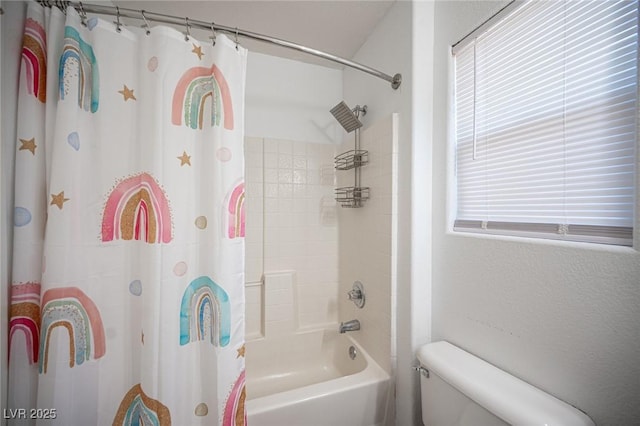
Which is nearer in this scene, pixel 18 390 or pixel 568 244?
pixel 568 244

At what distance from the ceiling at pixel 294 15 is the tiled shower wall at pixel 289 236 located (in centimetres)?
67

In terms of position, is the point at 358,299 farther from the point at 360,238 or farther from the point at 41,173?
the point at 41,173

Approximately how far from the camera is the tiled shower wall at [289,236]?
1673 millimetres

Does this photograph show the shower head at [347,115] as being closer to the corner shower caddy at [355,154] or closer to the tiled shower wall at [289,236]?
the corner shower caddy at [355,154]

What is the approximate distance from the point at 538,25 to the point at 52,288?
5.87 ft

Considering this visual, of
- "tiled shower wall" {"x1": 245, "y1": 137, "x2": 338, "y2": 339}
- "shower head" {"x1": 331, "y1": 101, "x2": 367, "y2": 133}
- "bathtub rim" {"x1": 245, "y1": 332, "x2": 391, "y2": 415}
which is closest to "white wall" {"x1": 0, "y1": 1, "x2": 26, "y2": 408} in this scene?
"bathtub rim" {"x1": 245, "y1": 332, "x2": 391, "y2": 415}

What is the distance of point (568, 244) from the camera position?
664mm

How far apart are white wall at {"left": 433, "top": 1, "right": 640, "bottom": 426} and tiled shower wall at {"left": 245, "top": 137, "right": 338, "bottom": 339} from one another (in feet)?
2.88

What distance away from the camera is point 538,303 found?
0.73 m

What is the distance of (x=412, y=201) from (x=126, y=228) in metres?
1.18

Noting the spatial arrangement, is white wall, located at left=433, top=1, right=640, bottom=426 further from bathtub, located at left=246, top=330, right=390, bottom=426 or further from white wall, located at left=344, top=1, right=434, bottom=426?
bathtub, located at left=246, top=330, right=390, bottom=426

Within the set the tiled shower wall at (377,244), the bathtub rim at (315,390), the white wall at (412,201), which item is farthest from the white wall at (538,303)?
the bathtub rim at (315,390)

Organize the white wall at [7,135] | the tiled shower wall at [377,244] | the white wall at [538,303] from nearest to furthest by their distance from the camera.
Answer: the white wall at [538,303]
the white wall at [7,135]
the tiled shower wall at [377,244]

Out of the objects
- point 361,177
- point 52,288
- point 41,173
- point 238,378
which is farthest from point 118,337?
point 361,177
